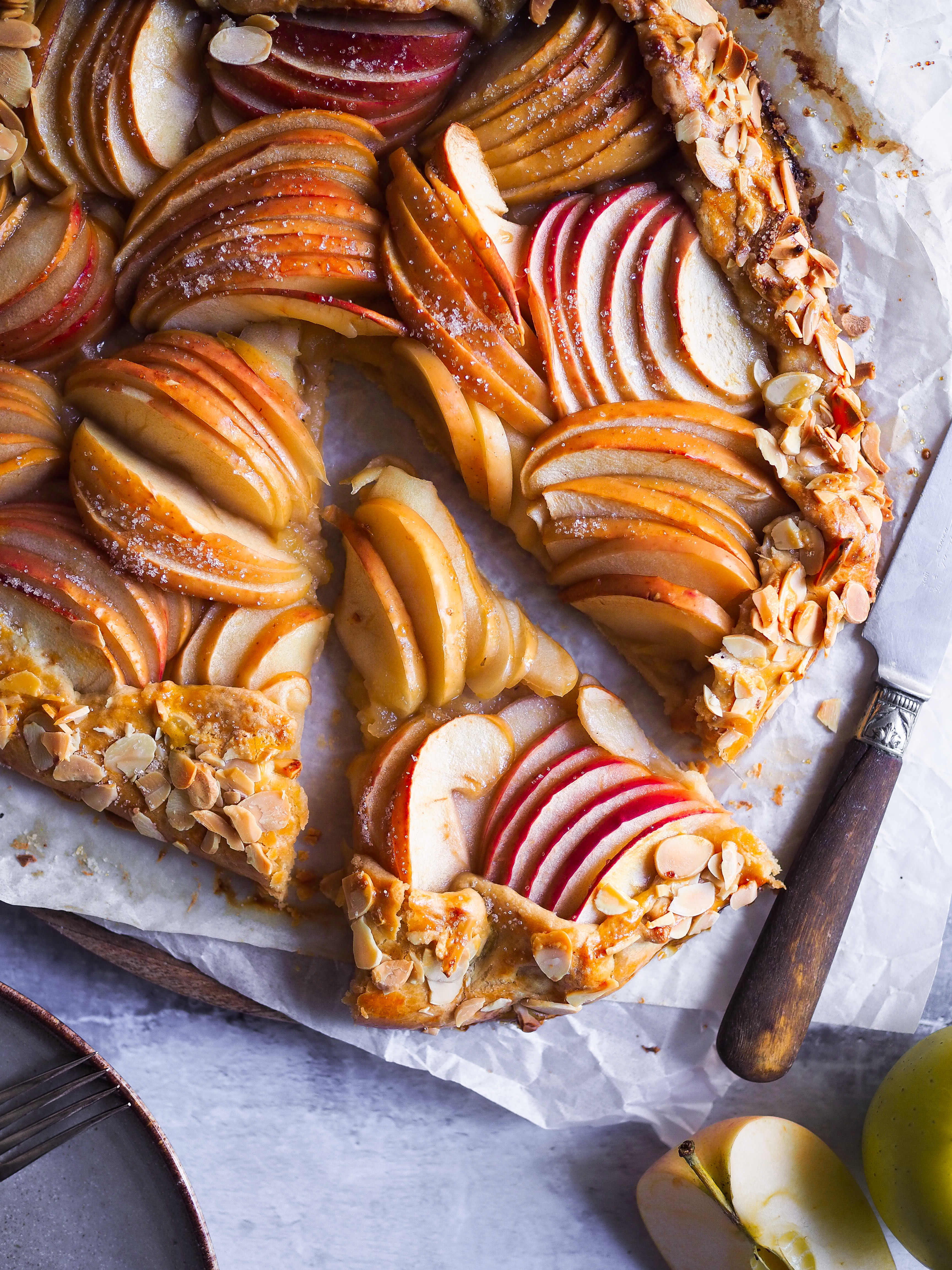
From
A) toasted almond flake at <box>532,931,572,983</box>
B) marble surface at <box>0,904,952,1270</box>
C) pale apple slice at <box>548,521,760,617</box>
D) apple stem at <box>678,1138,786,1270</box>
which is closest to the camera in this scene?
toasted almond flake at <box>532,931,572,983</box>

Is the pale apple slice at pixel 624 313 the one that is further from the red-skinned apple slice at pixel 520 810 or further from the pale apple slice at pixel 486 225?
the red-skinned apple slice at pixel 520 810

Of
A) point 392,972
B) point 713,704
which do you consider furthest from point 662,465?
point 392,972

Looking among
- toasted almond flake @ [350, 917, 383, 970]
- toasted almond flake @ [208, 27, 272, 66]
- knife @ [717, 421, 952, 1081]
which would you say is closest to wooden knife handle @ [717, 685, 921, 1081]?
knife @ [717, 421, 952, 1081]

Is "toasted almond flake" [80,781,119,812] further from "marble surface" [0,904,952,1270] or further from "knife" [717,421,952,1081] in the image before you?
"knife" [717,421,952,1081]

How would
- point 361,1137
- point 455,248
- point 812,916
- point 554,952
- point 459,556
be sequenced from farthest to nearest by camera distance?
point 361,1137 → point 812,916 → point 459,556 → point 455,248 → point 554,952

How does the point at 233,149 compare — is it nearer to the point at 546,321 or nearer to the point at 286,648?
the point at 546,321

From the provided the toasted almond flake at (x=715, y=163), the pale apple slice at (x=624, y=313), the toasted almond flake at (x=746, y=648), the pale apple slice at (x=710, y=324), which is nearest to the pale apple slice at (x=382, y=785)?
the toasted almond flake at (x=746, y=648)

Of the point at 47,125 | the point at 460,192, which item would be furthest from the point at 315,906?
the point at 47,125

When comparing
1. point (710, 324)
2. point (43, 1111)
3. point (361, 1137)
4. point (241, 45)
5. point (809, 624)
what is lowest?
point (361, 1137)
